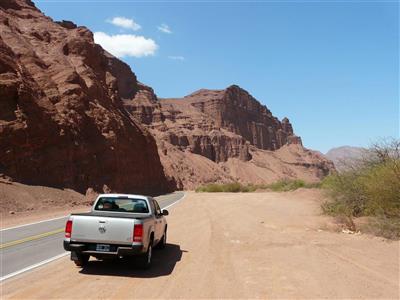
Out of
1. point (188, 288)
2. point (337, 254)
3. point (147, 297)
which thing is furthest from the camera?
point (337, 254)

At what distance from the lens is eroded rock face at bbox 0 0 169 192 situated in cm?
3947

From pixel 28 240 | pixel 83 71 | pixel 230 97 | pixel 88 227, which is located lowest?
pixel 28 240

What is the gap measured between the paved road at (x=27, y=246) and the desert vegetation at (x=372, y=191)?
999cm

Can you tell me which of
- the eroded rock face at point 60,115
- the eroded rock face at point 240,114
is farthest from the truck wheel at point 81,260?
the eroded rock face at point 240,114

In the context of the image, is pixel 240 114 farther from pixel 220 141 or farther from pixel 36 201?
pixel 36 201

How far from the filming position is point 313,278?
8.76 m

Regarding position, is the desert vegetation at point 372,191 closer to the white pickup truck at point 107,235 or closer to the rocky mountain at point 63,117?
the white pickup truck at point 107,235

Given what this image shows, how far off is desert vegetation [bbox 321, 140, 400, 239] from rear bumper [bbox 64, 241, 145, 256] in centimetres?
845

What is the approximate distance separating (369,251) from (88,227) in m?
7.27

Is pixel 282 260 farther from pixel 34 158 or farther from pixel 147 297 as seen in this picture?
pixel 34 158

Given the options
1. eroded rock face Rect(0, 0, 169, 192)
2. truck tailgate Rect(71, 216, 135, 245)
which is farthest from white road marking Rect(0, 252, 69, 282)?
eroded rock face Rect(0, 0, 169, 192)

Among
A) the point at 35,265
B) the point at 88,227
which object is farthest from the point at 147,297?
the point at 35,265

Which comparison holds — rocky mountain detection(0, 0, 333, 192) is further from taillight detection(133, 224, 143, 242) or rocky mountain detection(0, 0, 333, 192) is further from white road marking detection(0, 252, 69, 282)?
taillight detection(133, 224, 143, 242)

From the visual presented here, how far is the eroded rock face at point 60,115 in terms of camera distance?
39.5 m
